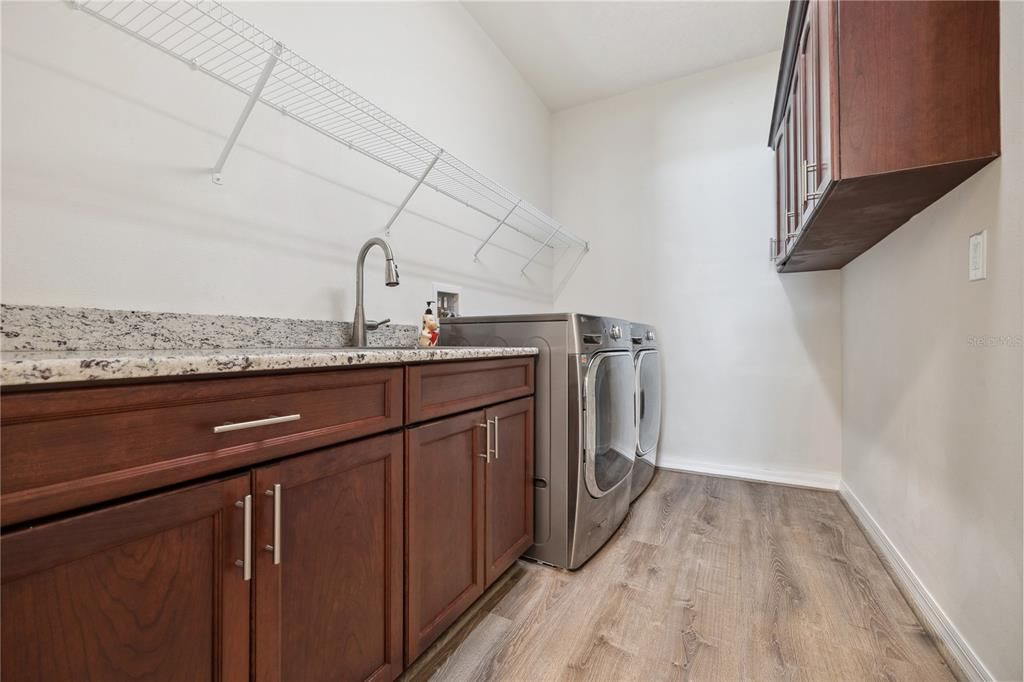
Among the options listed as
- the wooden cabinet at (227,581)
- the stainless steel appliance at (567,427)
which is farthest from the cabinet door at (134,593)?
the stainless steel appliance at (567,427)

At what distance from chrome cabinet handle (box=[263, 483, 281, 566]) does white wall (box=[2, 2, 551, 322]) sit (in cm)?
65

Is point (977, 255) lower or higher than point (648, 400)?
higher

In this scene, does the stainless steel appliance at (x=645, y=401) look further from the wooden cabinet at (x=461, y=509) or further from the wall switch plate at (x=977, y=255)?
the wall switch plate at (x=977, y=255)

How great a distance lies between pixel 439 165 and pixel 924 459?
7.09 ft

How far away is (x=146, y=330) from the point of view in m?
1.05

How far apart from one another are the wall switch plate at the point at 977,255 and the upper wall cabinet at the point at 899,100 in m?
0.19

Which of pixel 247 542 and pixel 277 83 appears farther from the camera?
pixel 277 83

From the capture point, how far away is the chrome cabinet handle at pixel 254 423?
70 centimetres

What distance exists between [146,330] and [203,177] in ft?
1.51

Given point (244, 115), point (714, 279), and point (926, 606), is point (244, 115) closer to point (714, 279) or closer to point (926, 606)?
point (926, 606)

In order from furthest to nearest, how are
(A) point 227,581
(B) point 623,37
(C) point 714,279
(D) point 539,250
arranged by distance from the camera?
(D) point 539,250
(C) point 714,279
(B) point 623,37
(A) point 227,581

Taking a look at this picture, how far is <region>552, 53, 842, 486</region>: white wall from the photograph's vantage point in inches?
105

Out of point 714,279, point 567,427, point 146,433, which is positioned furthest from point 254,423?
point 714,279

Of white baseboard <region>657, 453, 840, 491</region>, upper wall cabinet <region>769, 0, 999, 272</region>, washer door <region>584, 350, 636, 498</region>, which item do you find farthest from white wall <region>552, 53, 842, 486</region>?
upper wall cabinet <region>769, 0, 999, 272</region>
